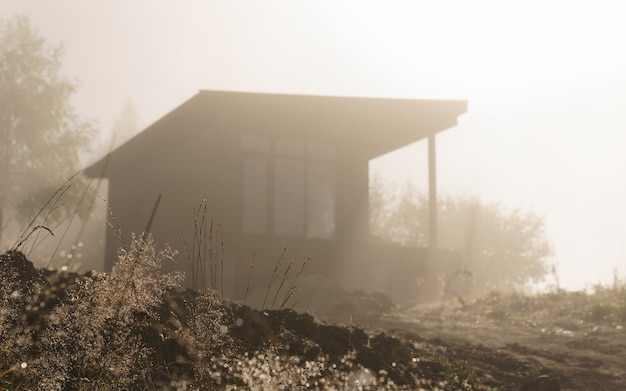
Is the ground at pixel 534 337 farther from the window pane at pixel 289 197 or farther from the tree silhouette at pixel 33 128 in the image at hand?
the tree silhouette at pixel 33 128

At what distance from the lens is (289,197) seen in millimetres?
19438

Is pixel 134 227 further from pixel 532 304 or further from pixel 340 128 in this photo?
pixel 532 304

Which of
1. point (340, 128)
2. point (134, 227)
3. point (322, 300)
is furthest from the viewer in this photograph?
point (134, 227)

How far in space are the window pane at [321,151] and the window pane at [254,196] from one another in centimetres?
152

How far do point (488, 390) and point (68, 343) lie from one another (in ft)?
14.0

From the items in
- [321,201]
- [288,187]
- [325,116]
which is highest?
[325,116]

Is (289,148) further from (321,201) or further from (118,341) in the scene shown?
(118,341)

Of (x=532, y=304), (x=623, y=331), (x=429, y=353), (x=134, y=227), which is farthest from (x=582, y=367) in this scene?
(x=134, y=227)

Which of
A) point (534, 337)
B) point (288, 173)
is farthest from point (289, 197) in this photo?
point (534, 337)

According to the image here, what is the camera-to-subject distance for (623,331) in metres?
11.1

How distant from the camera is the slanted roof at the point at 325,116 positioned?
691 inches

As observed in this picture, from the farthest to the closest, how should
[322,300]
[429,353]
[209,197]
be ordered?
[209,197], [322,300], [429,353]

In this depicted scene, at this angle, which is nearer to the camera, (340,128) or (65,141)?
(340,128)

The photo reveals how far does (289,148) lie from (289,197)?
3.97 ft
